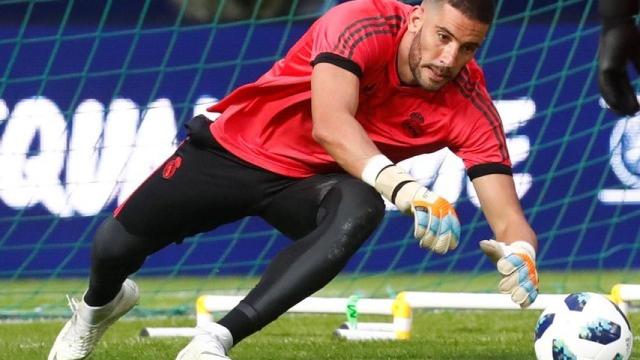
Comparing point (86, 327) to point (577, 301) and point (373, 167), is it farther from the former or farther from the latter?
point (577, 301)

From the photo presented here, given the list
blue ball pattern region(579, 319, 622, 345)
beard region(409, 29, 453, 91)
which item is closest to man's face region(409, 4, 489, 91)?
beard region(409, 29, 453, 91)

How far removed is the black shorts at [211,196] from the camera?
5387mm

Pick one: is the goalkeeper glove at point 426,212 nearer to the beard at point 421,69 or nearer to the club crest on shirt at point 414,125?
the beard at point 421,69

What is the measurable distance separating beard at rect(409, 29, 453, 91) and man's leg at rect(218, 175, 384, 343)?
46 cm

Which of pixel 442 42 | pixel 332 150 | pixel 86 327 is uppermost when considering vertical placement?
pixel 442 42

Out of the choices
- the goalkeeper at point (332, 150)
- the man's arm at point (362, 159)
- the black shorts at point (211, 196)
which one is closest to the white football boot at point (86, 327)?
the goalkeeper at point (332, 150)

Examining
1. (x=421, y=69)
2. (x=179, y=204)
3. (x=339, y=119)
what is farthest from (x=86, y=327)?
(x=421, y=69)

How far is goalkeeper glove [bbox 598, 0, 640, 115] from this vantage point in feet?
15.3

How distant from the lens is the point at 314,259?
16.1 feet

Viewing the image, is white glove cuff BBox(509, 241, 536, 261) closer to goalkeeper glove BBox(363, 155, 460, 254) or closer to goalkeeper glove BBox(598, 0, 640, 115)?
goalkeeper glove BBox(363, 155, 460, 254)

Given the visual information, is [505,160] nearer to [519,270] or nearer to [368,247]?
[519,270]

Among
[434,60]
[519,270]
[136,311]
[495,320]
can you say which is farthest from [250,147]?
[136,311]

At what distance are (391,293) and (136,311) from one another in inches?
65.9

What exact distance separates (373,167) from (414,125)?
25.6 inches
